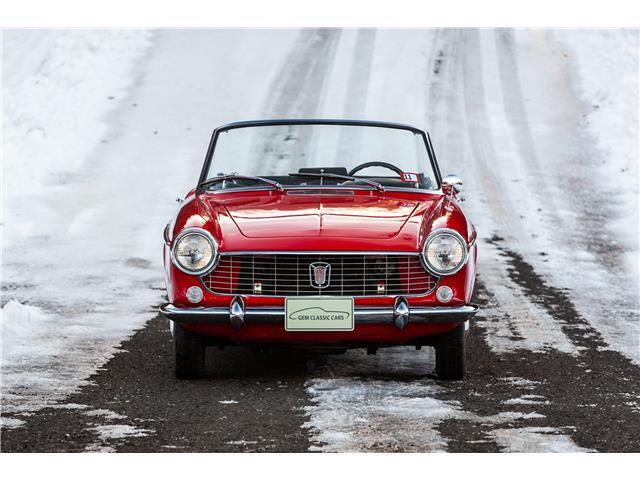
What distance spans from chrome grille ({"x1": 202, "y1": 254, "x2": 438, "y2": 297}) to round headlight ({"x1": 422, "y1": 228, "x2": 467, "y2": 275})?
7cm

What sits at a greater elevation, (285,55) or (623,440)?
(285,55)

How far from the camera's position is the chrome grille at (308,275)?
636 cm

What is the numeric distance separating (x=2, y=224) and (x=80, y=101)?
21.9 feet

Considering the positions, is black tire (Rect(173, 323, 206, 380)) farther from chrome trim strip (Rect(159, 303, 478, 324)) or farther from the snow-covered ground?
the snow-covered ground

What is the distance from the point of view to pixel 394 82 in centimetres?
1994

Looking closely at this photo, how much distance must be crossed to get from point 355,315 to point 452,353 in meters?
0.64

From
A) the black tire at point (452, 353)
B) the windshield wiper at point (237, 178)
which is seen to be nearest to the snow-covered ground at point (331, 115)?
the black tire at point (452, 353)

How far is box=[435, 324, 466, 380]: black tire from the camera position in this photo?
6.55 meters

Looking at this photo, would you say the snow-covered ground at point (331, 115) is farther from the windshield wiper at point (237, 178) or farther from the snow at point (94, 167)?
the windshield wiper at point (237, 178)

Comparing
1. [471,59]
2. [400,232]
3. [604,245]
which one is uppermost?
[471,59]

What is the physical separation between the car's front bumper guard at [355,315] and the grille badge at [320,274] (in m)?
0.22

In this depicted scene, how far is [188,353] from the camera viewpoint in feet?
21.5

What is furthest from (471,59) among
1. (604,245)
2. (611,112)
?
(604,245)
